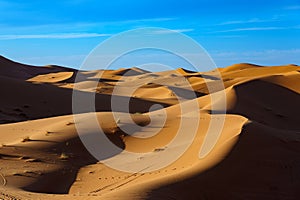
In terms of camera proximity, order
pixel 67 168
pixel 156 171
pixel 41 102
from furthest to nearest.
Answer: pixel 41 102
pixel 67 168
pixel 156 171

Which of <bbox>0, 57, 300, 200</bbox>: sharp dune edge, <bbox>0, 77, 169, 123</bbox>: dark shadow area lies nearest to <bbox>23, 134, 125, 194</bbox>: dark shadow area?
<bbox>0, 57, 300, 200</bbox>: sharp dune edge

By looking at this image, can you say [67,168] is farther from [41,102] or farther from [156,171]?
[41,102]

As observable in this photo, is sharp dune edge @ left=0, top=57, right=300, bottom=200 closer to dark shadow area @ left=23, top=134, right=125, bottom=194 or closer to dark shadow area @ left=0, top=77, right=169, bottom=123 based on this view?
dark shadow area @ left=23, top=134, right=125, bottom=194

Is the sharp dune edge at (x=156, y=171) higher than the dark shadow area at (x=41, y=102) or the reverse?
the reverse

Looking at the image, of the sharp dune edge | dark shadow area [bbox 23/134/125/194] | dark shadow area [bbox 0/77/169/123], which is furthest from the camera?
dark shadow area [bbox 0/77/169/123]

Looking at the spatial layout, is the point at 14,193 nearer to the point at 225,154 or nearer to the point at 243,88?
the point at 225,154

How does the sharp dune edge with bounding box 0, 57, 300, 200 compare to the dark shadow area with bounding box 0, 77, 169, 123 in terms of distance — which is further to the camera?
the dark shadow area with bounding box 0, 77, 169, 123

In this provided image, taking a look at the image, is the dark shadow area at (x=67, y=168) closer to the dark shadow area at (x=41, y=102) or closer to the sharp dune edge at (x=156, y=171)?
the sharp dune edge at (x=156, y=171)

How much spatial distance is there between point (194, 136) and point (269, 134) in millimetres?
1951

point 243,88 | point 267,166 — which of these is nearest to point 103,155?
point 267,166

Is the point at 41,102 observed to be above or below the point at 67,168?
above

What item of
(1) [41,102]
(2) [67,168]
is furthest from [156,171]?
(1) [41,102]

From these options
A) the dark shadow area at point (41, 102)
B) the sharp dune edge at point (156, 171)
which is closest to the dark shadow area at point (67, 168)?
the sharp dune edge at point (156, 171)

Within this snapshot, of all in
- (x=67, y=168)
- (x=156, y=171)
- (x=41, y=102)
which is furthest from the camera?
(x=41, y=102)
